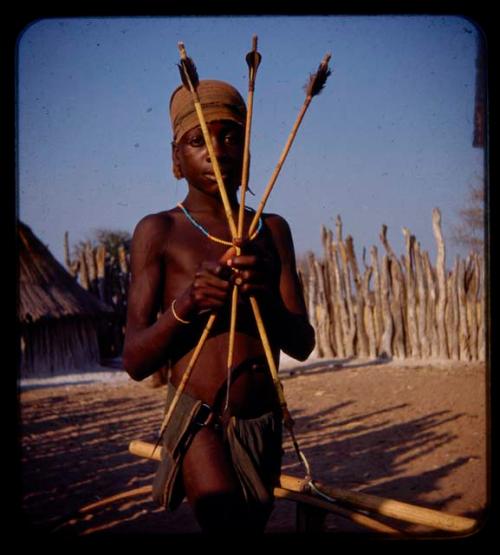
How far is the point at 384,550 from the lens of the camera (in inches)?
75.7

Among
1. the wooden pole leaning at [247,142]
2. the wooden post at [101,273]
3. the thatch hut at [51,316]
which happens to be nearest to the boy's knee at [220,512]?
the wooden pole leaning at [247,142]

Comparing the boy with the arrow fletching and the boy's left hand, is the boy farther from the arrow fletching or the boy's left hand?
the arrow fletching

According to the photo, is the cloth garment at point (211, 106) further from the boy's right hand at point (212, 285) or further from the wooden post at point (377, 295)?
the wooden post at point (377, 295)

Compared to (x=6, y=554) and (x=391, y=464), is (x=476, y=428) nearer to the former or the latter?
(x=391, y=464)

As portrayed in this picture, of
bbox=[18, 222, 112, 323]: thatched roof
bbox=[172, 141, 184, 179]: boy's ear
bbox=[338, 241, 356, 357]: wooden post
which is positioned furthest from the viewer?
bbox=[338, 241, 356, 357]: wooden post

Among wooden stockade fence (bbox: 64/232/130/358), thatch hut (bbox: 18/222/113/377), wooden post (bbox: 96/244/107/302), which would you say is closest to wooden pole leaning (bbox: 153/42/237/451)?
thatch hut (bbox: 18/222/113/377)

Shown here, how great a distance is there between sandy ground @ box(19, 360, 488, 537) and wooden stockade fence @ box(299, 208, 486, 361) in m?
1.12

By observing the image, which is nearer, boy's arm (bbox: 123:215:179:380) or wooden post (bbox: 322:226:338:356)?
boy's arm (bbox: 123:215:179:380)

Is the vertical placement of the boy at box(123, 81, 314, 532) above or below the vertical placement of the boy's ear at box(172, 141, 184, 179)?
below

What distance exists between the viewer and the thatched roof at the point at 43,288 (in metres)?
11.3

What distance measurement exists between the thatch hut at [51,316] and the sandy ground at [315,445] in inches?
36.0

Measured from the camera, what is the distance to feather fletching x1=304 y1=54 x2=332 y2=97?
1905mm

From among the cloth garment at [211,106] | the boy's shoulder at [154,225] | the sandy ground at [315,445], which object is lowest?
the sandy ground at [315,445]

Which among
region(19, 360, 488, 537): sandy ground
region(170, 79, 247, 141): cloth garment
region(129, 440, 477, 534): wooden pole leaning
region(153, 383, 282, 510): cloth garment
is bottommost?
region(19, 360, 488, 537): sandy ground
